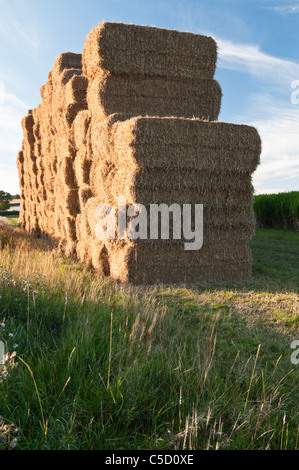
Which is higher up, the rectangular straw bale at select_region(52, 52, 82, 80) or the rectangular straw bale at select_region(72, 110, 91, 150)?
the rectangular straw bale at select_region(52, 52, 82, 80)

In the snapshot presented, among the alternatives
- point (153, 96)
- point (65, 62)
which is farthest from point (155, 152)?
point (65, 62)

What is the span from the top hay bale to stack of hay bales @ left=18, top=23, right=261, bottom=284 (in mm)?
19

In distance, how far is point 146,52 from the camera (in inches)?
330

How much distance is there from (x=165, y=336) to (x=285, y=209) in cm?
1682

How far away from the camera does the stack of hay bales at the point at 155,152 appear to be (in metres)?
7.07

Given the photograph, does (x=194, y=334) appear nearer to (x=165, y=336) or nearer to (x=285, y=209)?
(x=165, y=336)

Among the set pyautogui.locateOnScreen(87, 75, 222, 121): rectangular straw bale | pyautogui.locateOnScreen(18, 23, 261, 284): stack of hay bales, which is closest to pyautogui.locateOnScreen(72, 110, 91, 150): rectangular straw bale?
pyautogui.locateOnScreen(18, 23, 261, 284): stack of hay bales

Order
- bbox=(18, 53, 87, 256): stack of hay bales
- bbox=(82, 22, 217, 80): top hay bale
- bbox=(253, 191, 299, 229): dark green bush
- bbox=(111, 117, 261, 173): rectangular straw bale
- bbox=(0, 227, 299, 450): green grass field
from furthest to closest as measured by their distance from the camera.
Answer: bbox=(253, 191, 299, 229): dark green bush → bbox=(18, 53, 87, 256): stack of hay bales → bbox=(82, 22, 217, 80): top hay bale → bbox=(111, 117, 261, 173): rectangular straw bale → bbox=(0, 227, 299, 450): green grass field

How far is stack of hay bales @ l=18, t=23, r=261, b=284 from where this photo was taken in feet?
23.2

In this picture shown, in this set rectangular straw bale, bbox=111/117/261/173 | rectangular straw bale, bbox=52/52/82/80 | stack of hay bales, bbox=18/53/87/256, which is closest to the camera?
rectangular straw bale, bbox=111/117/261/173

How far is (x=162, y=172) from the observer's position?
711cm

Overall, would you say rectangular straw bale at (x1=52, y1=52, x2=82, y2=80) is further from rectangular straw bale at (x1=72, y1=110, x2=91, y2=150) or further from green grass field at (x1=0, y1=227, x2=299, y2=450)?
green grass field at (x1=0, y1=227, x2=299, y2=450)
